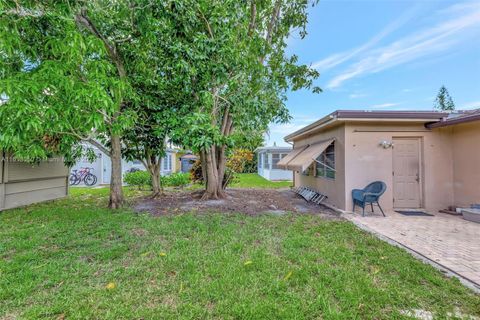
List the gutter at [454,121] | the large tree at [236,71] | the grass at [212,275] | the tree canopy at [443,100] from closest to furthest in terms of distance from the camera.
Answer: the grass at [212,275], the gutter at [454,121], the large tree at [236,71], the tree canopy at [443,100]

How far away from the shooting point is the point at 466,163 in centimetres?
Answer: 907

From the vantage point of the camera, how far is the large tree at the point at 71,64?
17.8ft

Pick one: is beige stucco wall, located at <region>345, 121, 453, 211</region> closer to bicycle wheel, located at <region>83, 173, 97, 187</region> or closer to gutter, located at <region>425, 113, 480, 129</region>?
gutter, located at <region>425, 113, 480, 129</region>

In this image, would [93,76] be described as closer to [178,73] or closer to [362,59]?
[178,73]

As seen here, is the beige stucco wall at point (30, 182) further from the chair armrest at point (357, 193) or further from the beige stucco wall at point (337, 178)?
the chair armrest at point (357, 193)

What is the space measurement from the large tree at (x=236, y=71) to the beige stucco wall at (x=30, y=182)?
726cm

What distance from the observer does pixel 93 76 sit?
6.64 metres

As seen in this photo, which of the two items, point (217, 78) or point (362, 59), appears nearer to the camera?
point (217, 78)

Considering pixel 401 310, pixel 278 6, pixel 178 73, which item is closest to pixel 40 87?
pixel 178 73

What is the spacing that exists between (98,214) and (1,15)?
19.6 ft

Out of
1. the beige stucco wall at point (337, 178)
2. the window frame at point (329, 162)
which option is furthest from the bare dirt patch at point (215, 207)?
the window frame at point (329, 162)

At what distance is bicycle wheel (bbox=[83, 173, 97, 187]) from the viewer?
19984 millimetres

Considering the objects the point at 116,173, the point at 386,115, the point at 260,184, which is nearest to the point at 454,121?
the point at 386,115

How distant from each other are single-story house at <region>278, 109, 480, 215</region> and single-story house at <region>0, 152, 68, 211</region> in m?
11.6
